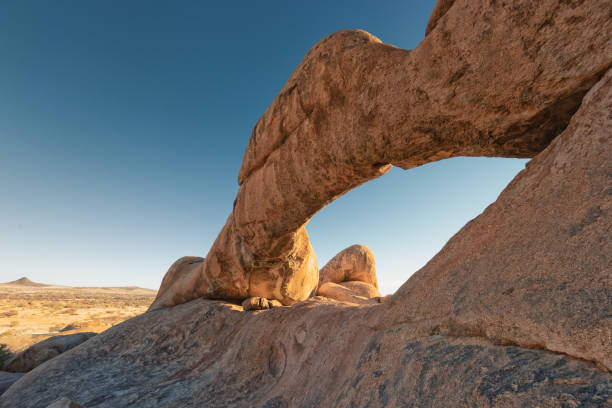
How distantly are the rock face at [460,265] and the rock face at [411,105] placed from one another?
0.02 m

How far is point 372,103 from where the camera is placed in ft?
14.6

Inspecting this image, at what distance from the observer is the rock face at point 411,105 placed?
249 cm

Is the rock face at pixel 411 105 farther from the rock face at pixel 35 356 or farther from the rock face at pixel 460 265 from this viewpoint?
the rock face at pixel 35 356

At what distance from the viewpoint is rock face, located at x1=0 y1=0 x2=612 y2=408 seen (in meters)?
1.57

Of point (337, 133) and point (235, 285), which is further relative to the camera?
point (235, 285)

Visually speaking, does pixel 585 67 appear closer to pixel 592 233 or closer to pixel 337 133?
pixel 592 233

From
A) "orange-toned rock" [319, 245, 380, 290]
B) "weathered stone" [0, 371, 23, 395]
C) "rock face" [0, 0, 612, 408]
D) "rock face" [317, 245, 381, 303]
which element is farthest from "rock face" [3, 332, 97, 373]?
"orange-toned rock" [319, 245, 380, 290]

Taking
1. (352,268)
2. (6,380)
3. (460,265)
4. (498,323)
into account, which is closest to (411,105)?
(460,265)

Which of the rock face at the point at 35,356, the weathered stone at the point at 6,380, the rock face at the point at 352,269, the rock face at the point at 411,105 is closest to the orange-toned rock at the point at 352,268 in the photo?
the rock face at the point at 352,269

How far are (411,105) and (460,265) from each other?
2.41 m

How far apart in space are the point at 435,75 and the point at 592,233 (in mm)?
2632

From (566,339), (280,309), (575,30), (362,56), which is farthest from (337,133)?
(566,339)

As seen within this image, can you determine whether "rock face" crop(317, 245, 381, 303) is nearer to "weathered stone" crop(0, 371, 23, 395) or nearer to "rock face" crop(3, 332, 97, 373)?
"rock face" crop(3, 332, 97, 373)

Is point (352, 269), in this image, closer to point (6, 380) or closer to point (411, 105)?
point (411, 105)
